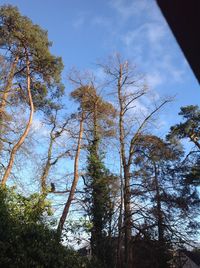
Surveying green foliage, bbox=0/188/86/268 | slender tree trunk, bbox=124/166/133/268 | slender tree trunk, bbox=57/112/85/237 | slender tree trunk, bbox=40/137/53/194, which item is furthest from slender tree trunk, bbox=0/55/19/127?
slender tree trunk, bbox=124/166/133/268

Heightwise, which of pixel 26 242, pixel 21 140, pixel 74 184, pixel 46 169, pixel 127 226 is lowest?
pixel 26 242

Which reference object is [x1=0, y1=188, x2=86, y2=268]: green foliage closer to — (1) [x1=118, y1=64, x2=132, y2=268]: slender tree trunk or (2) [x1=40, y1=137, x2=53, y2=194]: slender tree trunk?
(1) [x1=118, y1=64, x2=132, y2=268]: slender tree trunk

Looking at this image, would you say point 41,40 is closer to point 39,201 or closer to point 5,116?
point 5,116

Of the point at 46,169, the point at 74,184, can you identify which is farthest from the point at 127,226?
the point at 46,169

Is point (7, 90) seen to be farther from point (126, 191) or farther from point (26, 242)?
point (26, 242)

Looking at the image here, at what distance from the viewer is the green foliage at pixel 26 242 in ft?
41.8

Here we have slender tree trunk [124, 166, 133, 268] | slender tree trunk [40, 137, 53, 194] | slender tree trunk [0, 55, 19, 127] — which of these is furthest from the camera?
slender tree trunk [40, 137, 53, 194]

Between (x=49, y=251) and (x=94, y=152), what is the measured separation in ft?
35.6

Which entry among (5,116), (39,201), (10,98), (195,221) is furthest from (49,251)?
(10,98)

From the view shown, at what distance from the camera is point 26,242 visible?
13.7 meters

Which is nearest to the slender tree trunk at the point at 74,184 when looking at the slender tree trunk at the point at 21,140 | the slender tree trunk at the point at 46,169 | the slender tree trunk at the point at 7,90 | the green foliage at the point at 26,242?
the slender tree trunk at the point at 46,169

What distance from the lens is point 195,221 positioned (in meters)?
20.1

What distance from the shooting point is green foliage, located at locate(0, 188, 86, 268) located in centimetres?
1273

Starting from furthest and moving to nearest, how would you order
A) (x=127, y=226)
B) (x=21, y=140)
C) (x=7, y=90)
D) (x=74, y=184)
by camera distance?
(x=74, y=184) → (x=7, y=90) → (x=21, y=140) → (x=127, y=226)
